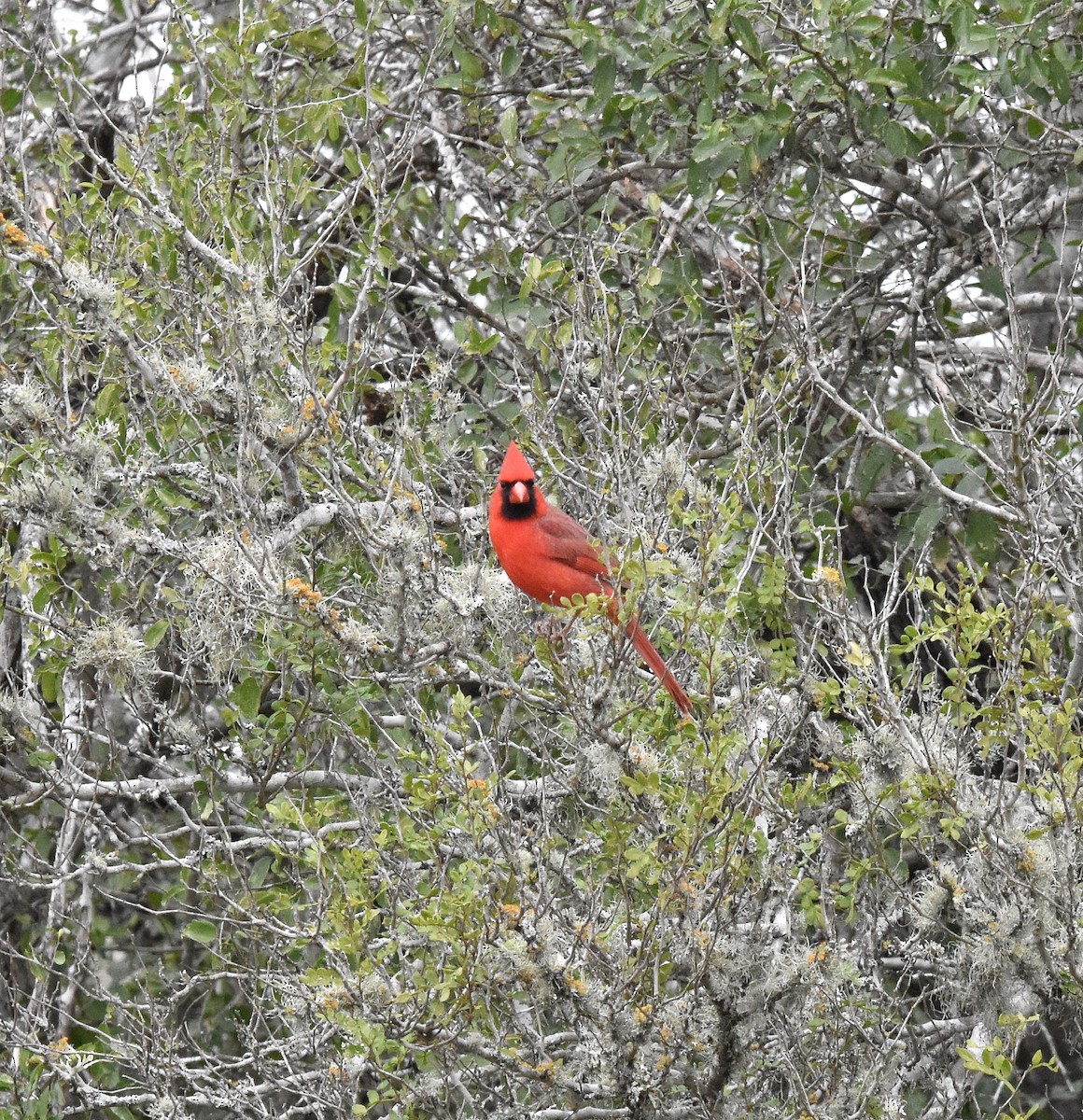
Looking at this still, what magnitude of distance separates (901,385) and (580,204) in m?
1.44

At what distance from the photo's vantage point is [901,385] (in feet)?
19.7

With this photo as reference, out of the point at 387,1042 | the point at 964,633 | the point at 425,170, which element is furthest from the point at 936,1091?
the point at 425,170

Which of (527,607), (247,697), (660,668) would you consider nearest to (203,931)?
(247,697)

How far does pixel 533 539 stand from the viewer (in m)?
4.05

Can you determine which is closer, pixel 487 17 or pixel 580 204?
pixel 487 17

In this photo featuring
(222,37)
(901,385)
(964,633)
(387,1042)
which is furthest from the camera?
(901,385)

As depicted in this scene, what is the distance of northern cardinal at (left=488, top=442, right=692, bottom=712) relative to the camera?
4.05m

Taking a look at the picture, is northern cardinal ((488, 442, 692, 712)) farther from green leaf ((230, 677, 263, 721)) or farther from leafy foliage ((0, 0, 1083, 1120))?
green leaf ((230, 677, 263, 721))

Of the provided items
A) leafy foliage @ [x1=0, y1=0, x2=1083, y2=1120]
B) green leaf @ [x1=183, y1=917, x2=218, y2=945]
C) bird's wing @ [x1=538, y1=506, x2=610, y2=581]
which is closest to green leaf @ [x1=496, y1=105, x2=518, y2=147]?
leafy foliage @ [x1=0, y1=0, x2=1083, y2=1120]

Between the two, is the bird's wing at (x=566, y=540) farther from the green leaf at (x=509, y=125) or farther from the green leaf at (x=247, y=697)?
the green leaf at (x=509, y=125)

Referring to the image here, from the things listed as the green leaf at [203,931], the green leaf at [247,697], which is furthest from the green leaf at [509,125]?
the green leaf at [203,931]

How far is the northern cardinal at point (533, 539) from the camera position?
4.05 m

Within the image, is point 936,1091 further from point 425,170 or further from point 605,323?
point 425,170

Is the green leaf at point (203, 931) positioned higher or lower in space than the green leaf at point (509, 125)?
lower
